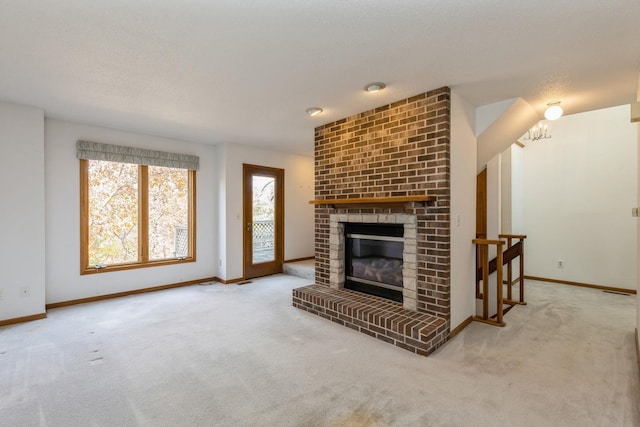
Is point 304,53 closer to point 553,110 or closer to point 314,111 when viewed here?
point 314,111

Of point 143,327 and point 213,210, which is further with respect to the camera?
point 213,210

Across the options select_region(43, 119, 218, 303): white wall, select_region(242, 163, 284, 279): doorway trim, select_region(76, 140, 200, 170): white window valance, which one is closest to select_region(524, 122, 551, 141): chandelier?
select_region(242, 163, 284, 279): doorway trim

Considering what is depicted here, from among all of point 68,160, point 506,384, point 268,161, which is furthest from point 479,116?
point 68,160

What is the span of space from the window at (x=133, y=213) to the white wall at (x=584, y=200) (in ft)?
18.8

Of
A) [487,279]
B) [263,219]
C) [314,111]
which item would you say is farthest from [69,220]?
[487,279]

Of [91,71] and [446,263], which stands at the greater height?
[91,71]

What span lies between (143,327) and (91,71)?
240 centimetres

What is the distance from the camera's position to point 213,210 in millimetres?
5176

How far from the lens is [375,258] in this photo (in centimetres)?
353

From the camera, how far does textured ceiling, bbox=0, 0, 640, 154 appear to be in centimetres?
168

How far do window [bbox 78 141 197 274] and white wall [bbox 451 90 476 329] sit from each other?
3.89 m

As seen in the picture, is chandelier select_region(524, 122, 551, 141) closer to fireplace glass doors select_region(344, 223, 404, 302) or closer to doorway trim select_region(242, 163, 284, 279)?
fireplace glass doors select_region(344, 223, 404, 302)

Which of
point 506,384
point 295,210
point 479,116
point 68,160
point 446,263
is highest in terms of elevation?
point 479,116

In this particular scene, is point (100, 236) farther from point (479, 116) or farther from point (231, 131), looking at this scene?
point (479, 116)
